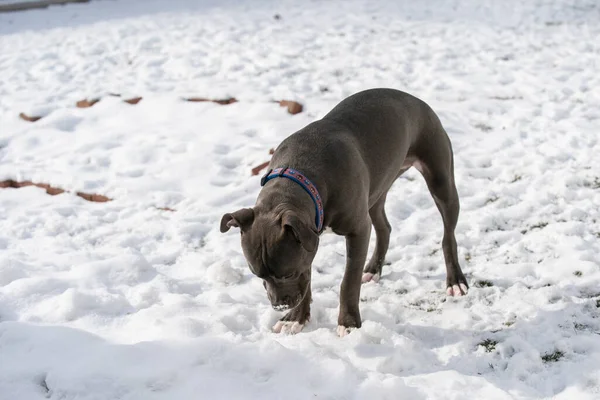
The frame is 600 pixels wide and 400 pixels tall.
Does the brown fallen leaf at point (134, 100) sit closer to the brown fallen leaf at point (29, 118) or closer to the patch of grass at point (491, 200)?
A: the brown fallen leaf at point (29, 118)

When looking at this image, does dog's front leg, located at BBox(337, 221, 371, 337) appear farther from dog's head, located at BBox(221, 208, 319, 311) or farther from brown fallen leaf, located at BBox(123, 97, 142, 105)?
brown fallen leaf, located at BBox(123, 97, 142, 105)

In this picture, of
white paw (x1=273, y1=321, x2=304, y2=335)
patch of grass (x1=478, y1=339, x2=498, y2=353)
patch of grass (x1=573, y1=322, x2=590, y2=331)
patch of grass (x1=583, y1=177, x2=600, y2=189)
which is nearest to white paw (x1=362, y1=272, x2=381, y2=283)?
white paw (x1=273, y1=321, x2=304, y2=335)

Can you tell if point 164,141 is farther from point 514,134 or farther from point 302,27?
point 302,27

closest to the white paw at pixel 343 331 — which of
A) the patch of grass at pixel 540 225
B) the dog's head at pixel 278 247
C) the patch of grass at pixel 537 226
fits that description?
the dog's head at pixel 278 247

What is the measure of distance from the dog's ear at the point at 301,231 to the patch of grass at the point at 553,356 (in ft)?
4.63

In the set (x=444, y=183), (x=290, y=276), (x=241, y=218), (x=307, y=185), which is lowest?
(x=290, y=276)

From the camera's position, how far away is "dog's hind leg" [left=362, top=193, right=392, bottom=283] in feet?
14.8

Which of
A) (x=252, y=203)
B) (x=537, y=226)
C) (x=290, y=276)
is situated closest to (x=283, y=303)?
(x=290, y=276)

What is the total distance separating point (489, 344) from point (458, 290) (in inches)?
24.7

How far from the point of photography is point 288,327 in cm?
377

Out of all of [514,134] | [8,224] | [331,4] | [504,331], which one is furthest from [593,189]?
[331,4]

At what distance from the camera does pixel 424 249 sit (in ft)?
15.7

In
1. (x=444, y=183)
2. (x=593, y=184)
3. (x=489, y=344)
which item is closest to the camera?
(x=489, y=344)

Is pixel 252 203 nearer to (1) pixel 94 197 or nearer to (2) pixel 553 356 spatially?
(1) pixel 94 197
